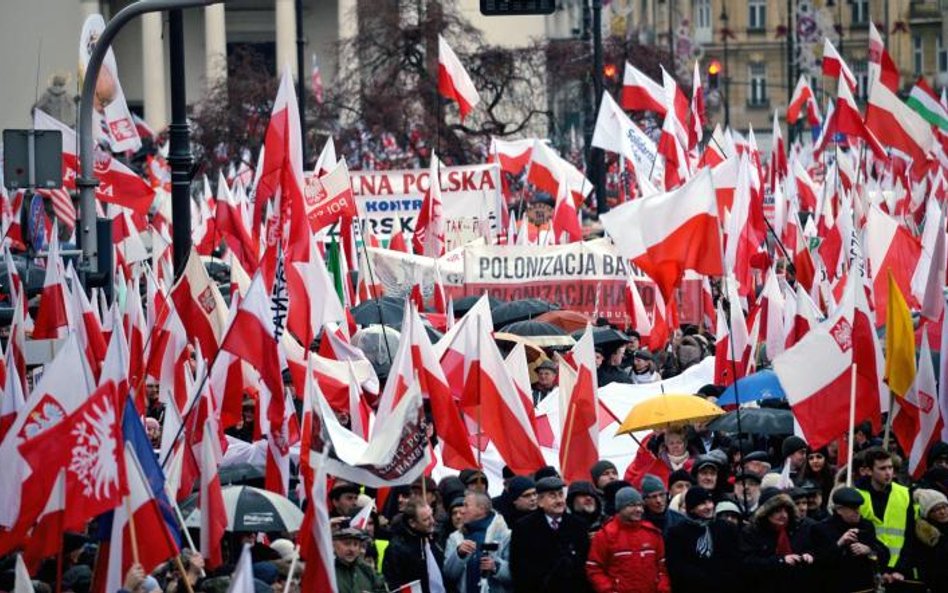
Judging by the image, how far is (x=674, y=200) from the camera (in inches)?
711

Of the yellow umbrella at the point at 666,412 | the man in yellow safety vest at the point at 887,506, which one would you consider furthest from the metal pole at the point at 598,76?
the man in yellow safety vest at the point at 887,506

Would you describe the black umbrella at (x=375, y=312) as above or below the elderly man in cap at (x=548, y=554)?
above

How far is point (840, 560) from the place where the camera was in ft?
44.1

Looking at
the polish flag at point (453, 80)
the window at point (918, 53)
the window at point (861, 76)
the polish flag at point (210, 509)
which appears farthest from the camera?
the window at point (918, 53)

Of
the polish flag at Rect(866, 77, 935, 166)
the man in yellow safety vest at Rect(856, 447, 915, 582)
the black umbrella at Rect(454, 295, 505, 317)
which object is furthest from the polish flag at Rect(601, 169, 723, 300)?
the polish flag at Rect(866, 77, 935, 166)

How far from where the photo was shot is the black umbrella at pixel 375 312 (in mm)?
22625

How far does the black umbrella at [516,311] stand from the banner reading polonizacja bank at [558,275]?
1106 mm

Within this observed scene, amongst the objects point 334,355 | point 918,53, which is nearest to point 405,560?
point 334,355

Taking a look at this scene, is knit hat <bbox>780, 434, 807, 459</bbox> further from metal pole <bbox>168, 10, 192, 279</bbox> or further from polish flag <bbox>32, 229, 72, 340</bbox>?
metal pole <bbox>168, 10, 192, 279</bbox>

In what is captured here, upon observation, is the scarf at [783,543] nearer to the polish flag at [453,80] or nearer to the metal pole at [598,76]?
the polish flag at [453,80]

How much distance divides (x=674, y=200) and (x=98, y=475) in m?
6.82

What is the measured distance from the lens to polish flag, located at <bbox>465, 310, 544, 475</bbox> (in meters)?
15.8

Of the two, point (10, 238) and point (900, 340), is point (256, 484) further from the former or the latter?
point (10, 238)

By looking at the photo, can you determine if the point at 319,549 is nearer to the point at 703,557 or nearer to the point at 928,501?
the point at 703,557
